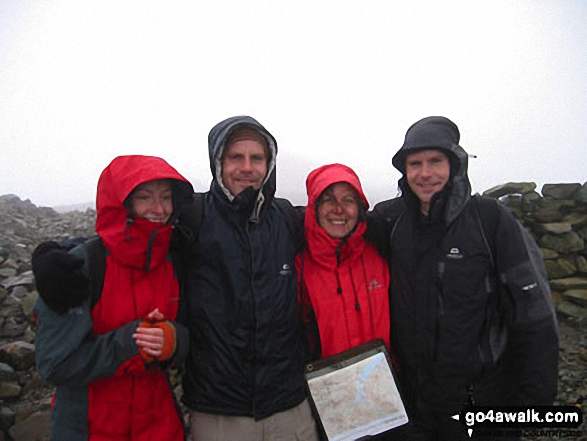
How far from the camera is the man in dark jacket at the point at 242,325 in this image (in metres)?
2.96

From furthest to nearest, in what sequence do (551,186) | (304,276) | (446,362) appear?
(551,186) < (304,276) < (446,362)

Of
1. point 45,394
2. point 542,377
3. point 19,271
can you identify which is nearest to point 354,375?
point 542,377

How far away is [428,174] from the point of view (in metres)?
3.41

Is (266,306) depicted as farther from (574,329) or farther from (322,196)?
(574,329)

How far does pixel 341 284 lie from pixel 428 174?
1331 mm

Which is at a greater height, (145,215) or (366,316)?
(145,215)

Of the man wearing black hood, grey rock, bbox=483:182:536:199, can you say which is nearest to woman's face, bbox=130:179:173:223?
the man wearing black hood

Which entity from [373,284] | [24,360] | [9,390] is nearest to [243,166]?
[373,284]

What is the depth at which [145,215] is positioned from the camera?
298 cm

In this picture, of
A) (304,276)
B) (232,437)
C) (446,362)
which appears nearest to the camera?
(232,437)

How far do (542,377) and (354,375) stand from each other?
155 cm

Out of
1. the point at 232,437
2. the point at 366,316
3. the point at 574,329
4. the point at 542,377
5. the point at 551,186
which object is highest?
the point at 551,186

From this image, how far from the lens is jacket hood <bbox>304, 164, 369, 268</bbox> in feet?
11.3

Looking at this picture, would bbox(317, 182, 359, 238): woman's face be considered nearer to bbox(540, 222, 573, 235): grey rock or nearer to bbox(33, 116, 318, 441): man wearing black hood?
bbox(33, 116, 318, 441): man wearing black hood
